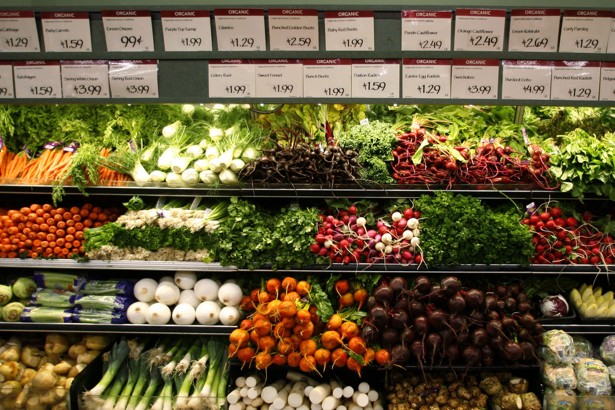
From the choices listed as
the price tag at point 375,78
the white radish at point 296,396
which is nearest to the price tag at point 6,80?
the price tag at point 375,78

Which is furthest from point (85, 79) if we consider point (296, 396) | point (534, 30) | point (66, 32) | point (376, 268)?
point (534, 30)

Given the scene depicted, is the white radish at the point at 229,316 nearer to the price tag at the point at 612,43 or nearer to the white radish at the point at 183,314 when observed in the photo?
the white radish at the point at 183,314

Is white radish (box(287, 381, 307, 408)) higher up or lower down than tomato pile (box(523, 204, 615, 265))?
lower down

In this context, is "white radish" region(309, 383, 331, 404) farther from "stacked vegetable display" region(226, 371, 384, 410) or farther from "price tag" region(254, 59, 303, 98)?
"price tag" region(254, 59, 303, 98)

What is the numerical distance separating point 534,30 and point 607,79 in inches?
23.0

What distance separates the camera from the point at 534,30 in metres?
2.92

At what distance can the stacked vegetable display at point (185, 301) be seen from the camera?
141 inches

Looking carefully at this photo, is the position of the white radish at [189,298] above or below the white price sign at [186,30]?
below

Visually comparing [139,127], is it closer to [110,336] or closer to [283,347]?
[110,336]

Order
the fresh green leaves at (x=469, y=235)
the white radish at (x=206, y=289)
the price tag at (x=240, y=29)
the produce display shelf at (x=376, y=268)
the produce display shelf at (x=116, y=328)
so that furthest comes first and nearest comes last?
1. the white radish at (x=206, y=289)
2. the produce display shelf at (x=116, y=328)
3. the produce display shelf at (x=376, y=268)
4. the fresh green leaves at (x=469, y=235)
5. the price tag at (x=240, y=29)

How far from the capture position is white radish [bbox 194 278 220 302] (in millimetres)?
3652

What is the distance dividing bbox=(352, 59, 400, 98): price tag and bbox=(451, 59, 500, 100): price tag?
38 centimetres

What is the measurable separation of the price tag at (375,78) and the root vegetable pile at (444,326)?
135cm

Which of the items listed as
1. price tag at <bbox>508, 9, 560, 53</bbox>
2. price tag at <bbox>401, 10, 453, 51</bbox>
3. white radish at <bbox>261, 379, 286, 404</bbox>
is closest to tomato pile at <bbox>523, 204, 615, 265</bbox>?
price tag at <bbox>508, 9, 560, 53</bbox>
